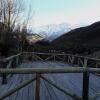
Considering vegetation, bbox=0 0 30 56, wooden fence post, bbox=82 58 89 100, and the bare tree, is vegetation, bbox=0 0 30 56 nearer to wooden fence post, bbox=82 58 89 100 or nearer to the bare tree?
the bare tree

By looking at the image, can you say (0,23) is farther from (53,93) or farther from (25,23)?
(53,93)

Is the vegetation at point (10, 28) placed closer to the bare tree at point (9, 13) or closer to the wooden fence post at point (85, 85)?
the bare tree at point (9, 13)

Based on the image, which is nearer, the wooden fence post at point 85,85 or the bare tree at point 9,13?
the wooden fence post at point 85,85

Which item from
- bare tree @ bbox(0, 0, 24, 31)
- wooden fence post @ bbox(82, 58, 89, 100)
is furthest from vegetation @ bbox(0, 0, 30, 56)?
wooden fence post @ bbox(82, 58, 89, 100)

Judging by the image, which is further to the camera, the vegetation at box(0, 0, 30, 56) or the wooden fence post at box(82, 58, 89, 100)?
the vegetation at box(0, 0, 30, 56)

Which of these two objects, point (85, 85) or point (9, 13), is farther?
point (9, 13)

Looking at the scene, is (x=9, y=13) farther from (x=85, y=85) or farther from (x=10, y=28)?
(x=85, y=85)

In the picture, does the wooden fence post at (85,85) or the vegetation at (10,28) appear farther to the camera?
the vegetation at (10,28)

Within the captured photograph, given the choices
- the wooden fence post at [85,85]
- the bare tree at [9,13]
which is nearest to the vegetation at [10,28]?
the bare tree at [9,13]

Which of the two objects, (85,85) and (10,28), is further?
(10,28)

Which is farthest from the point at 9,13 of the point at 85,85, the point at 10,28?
the point at 85,85

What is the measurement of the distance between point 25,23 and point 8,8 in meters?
4.90

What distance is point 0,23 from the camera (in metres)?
27.8

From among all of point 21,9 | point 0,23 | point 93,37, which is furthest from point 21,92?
point 93,37
